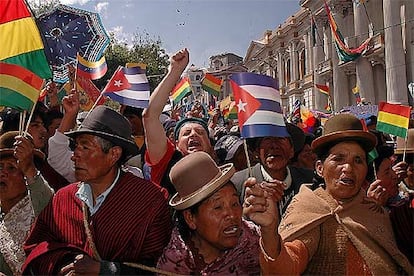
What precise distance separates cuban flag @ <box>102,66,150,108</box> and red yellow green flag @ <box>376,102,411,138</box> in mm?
2508

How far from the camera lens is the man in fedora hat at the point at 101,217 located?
245 centimetres

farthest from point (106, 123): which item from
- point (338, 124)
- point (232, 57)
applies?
point (232, 57)

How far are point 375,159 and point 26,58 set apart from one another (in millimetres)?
2687

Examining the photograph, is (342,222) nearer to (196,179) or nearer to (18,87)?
(196,179)

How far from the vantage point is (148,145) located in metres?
3.26

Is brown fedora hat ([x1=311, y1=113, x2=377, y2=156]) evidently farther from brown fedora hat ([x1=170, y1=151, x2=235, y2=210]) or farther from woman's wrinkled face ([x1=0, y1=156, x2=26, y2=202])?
woman's wrinkled face ([x1=0, y1=156, x2=26, y2=202])

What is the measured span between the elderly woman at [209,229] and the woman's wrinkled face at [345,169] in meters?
0.50

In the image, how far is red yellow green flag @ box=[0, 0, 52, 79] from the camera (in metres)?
3.57

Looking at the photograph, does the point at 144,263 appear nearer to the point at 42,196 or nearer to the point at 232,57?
the point at 42,196

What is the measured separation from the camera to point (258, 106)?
10.9ft

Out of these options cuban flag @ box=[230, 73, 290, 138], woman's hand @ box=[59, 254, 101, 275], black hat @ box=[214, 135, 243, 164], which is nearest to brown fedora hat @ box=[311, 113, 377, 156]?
cuban flag @ box=[230, 73, 290, 138]

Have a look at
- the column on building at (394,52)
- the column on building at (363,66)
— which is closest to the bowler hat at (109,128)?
the column on building at (394,52)

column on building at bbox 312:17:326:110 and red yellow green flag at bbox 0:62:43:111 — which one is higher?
column on building at bbox 312:17:326:110

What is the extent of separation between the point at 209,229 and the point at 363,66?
27269mm
